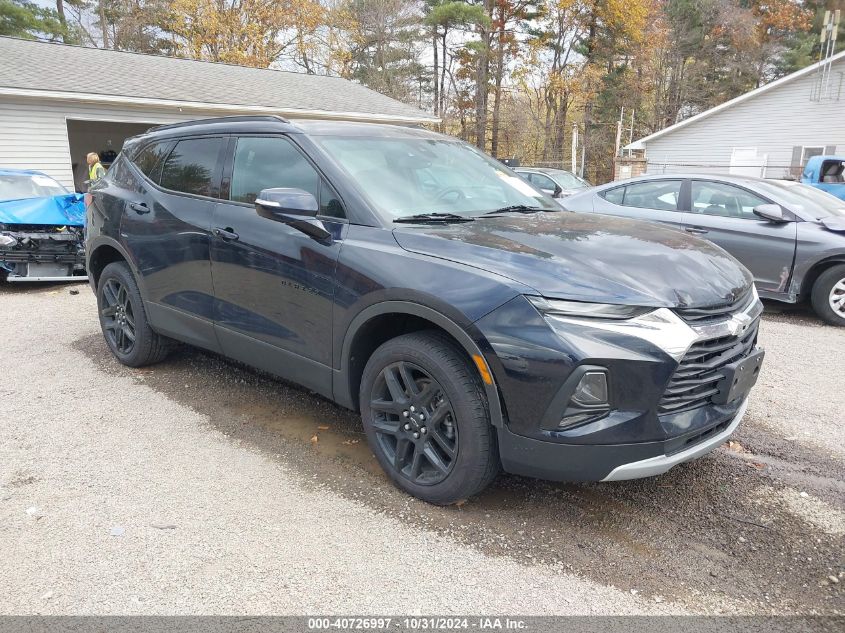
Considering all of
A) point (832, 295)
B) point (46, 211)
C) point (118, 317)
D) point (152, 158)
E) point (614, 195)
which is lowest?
point (832, 295)

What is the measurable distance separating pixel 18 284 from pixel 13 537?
24.8 ft

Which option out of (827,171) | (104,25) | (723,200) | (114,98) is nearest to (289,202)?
(723,200)

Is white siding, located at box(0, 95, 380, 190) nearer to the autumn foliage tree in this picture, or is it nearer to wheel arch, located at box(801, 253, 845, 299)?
wheel arch, located at box(801, 253, 845, 299)

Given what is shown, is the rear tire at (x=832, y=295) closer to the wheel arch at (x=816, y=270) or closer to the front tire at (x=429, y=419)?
the wheel arch at (x=816, y=270)

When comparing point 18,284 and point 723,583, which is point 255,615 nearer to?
point 723,583

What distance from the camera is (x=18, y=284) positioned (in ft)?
29.9

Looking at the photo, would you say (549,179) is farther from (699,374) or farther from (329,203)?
(699,374)

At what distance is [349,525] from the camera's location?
116 inches

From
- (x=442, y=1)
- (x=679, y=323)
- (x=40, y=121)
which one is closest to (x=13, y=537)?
(x=679, y=323)

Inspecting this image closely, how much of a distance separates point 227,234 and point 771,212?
574 cm

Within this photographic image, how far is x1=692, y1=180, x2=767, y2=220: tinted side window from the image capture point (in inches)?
279

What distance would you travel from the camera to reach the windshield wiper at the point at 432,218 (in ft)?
10.8

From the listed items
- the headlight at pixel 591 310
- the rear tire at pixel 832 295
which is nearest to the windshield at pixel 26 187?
the headlight at pixel 591 310

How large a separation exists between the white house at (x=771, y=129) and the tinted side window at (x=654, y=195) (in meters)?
14.0
